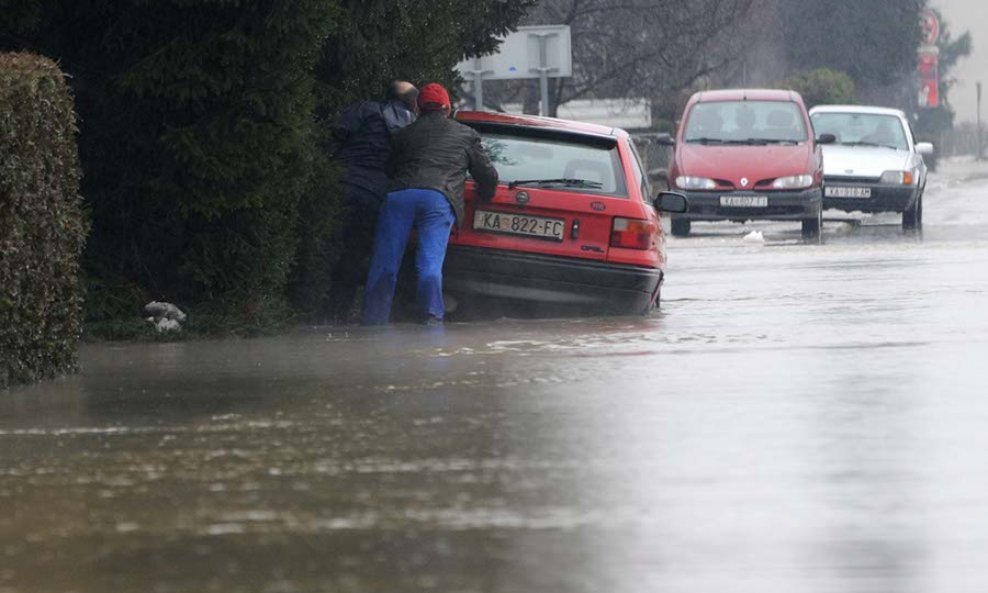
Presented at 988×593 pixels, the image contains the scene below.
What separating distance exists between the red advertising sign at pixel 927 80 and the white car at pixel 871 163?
67.2 m

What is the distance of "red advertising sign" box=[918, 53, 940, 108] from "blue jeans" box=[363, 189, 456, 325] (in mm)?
86021

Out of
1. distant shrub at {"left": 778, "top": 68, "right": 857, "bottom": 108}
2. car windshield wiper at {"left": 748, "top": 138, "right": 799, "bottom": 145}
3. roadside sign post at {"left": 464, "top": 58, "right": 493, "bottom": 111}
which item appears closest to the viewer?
car windshield wiper at {"left": 748, "top": 138, "right": 799, "bottom": 145}

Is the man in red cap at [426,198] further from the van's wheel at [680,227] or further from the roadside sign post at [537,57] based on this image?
the roadside sign post at [537,57]

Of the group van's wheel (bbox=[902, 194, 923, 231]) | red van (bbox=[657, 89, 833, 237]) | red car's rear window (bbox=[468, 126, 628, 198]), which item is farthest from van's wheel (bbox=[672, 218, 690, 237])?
red car's rear window (bbox=[468, 126, 628, 198])

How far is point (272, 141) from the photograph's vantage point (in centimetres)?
1300

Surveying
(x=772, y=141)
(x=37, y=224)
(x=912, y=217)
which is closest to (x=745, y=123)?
(x=772, y=141)

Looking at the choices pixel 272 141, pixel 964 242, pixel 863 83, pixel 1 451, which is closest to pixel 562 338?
pixel 272 141

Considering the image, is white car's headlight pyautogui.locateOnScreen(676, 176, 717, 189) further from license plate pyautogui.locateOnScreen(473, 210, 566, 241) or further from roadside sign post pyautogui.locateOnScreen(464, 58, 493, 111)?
license plate pyautogui.locateOnScreen(473, 210, 566, 241)

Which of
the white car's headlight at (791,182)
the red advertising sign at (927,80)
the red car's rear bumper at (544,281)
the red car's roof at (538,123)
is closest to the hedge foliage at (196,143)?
the red car's rear bumper at (544,281)

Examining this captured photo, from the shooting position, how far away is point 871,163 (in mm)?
30844

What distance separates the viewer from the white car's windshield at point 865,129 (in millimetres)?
32000

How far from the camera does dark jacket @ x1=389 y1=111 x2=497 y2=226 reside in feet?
47.1

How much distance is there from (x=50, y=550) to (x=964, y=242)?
19.6m

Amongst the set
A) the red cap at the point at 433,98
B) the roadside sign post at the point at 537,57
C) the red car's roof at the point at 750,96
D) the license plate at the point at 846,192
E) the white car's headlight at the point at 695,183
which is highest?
the roadside sign post at the point at 537,57
